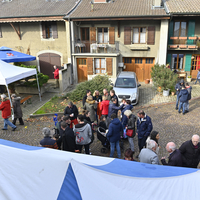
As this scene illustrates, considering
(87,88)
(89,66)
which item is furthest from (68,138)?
(89,66)

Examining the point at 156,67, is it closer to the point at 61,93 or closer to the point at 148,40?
the point at 148,40

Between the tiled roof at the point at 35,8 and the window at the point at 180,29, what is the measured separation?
9276 millimetres

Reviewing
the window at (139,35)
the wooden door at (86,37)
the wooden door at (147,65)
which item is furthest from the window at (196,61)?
the wooden door at (86,37)


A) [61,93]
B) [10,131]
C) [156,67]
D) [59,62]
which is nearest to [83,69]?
[59,62]

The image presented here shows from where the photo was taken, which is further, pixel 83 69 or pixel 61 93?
pixel 83 69

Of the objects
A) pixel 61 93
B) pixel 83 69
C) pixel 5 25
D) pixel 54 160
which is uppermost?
pixel 5 25

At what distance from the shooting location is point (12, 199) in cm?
292

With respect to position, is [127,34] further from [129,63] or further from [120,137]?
[120,137]

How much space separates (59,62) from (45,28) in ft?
10.4

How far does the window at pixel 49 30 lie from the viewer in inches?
687

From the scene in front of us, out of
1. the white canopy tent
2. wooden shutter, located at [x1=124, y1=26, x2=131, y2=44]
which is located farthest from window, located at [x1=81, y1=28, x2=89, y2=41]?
the white canopy tent

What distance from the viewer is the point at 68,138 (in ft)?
17.0

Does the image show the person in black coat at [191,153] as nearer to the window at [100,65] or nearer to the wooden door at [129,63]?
the window at [100,65]

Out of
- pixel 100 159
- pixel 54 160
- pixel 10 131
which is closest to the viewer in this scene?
pixel 54 160
